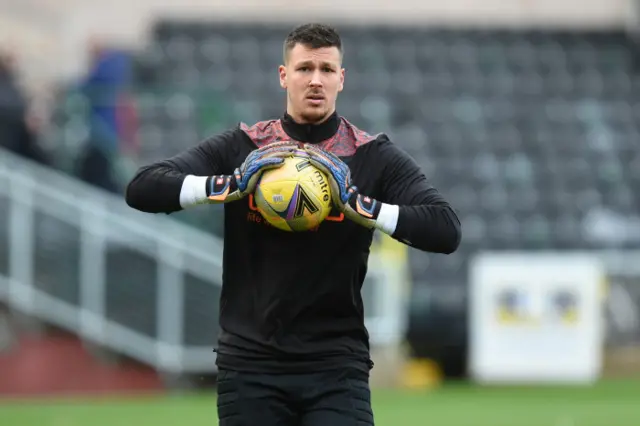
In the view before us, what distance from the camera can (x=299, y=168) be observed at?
4.74 m

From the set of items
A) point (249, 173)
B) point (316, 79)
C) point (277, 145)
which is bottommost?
point (249, 173)

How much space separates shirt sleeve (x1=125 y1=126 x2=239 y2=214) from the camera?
4.97 meters

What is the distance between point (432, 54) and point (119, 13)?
471cm

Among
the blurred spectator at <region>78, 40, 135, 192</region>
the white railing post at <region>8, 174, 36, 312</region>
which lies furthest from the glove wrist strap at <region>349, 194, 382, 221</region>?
the blurred spectator at <region>78, 40, 135, 192</region>

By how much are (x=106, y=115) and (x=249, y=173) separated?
11991 mm

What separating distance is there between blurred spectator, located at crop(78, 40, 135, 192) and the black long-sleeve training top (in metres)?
9.86

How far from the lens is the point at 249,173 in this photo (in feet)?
15.5

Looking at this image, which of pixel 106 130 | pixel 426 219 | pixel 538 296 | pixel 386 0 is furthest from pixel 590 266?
pixel 426 219

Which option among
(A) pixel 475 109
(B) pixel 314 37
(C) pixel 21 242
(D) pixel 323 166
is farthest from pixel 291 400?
(A) pixel 475 109

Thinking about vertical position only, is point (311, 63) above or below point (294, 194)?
above

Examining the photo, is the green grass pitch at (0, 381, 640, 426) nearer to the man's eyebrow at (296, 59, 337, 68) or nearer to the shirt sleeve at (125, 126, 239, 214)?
the shirt sleeve at (125, 126, 239, 214)

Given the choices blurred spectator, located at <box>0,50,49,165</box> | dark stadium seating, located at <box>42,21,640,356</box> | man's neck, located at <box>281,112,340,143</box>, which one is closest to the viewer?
man's neck, located at <box>281,112,340,143</box>

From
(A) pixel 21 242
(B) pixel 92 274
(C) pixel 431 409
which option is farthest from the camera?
(B) pixel 92 274

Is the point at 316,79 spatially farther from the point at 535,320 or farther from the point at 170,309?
the point at 535,320
